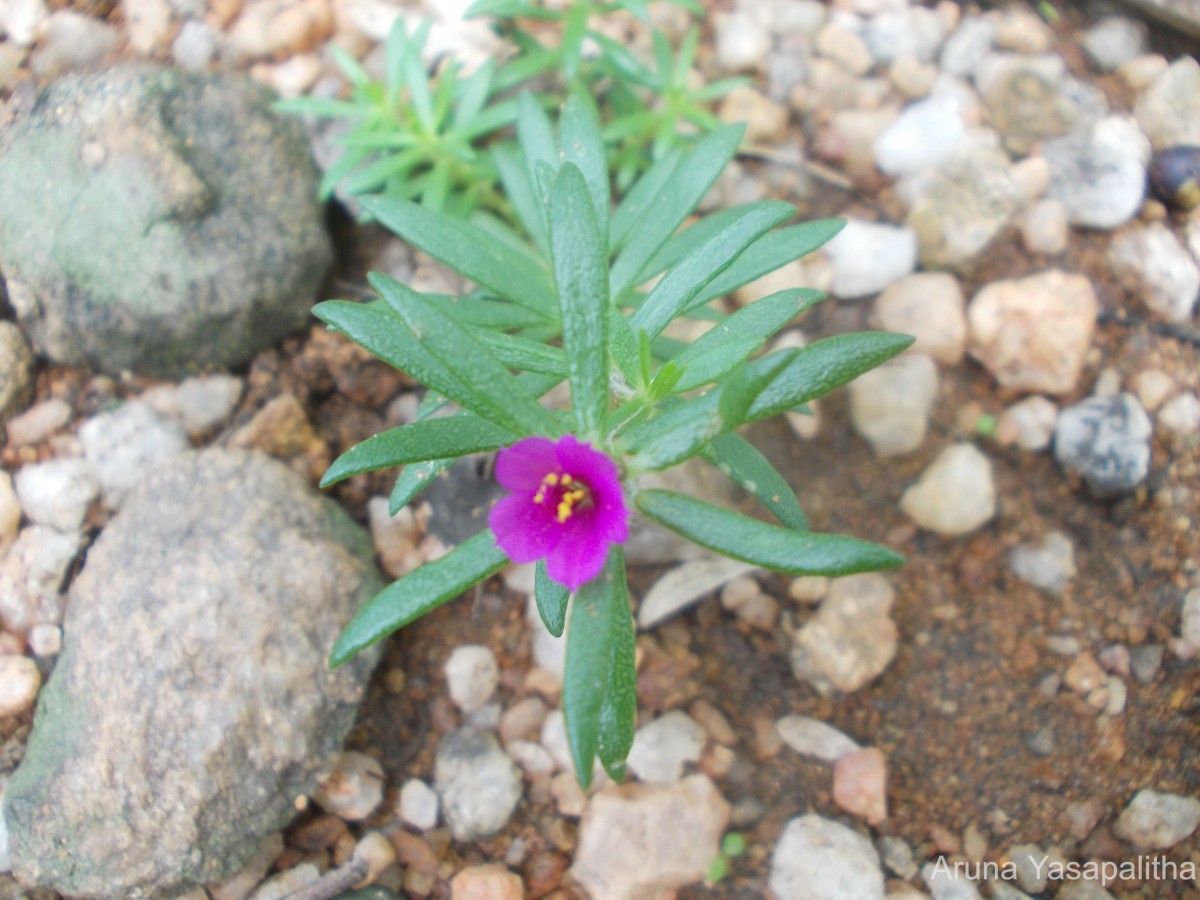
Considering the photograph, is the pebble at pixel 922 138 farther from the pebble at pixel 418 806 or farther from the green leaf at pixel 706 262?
the pebble at pixel 418 806

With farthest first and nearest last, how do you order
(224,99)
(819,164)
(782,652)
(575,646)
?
(819,164), (224,99), (782,652), (575,646)

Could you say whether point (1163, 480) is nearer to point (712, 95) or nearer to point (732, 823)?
point (732, 823)

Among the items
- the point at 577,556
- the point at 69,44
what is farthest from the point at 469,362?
the point at 69,44

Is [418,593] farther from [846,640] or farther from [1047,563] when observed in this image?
[1047,563]

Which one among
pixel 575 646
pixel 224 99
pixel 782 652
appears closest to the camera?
pixel 575 646

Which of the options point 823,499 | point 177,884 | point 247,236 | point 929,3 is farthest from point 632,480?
point 929,3

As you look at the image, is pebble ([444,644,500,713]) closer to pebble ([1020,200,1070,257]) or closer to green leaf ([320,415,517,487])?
green leaf ([320,415,517,487])

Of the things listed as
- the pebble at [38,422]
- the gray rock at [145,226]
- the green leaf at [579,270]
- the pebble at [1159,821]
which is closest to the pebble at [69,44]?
the gray rock at [145,226]
